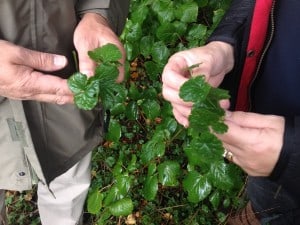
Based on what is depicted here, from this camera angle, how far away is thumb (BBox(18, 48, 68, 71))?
114cm

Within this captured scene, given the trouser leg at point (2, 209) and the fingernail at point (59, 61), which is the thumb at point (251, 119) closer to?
the fingernail at point (59, 61)

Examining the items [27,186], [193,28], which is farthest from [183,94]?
[193,28]

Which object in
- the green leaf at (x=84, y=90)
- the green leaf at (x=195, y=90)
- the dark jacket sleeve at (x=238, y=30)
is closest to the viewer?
the green leaf at (x=195, y=90)

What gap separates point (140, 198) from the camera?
7.49 ft

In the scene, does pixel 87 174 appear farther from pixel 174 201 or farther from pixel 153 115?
pixel 174 201

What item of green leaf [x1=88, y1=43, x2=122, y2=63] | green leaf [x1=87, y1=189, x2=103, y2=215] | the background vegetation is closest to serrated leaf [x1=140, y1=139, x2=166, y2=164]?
the background vegetation

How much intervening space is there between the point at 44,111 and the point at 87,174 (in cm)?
50

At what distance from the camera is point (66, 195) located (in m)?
1.79

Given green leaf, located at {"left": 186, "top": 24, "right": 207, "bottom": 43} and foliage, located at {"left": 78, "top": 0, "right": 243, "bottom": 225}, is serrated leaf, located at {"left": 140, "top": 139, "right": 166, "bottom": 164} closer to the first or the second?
foliage, located at {"left": 78, "top": 0, "right": 243, "bottom": 225}

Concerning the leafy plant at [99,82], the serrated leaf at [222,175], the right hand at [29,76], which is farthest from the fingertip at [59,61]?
the serrated leaf at [222,175]

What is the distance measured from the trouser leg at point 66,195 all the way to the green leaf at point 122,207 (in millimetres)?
257

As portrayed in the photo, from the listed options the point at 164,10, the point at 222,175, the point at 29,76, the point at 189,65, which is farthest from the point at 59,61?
the point at 164,10

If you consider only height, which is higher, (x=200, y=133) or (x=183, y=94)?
(x=183, y=94)

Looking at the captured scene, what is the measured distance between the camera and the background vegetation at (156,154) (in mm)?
1356
